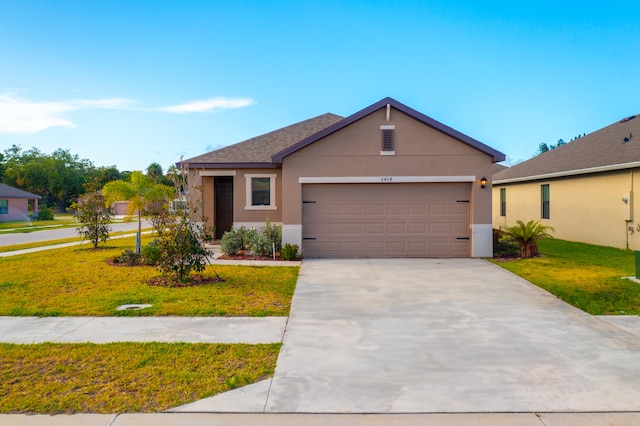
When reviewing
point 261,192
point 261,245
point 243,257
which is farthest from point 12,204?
point 261,245

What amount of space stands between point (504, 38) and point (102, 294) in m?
17.7

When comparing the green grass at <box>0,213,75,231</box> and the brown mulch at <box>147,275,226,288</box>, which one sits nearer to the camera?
Answer: the brown mulch at <box>147,275,226,288</box>

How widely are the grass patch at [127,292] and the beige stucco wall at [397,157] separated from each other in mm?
3907

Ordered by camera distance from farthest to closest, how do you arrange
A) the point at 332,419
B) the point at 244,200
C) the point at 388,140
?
the point at 244,200 < the point at 388,140 < the point at 332,419

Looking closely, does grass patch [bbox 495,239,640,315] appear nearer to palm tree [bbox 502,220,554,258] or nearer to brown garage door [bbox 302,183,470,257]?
palm tree [bbox 502,220,554,258]

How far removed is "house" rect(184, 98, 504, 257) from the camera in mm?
13656

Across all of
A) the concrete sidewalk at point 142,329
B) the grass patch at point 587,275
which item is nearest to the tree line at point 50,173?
the grass patch at point 587,275

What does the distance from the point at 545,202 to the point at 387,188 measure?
1043 cm

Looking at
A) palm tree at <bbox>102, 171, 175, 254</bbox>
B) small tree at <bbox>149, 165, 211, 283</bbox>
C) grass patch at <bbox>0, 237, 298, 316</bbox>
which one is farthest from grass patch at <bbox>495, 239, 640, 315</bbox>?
palm tree at <bbox>102, 171, 175, 254</bbox>

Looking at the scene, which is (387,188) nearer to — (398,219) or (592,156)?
(398,219)

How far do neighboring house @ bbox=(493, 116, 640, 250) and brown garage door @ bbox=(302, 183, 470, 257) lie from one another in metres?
5.91

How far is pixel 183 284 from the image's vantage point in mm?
9609

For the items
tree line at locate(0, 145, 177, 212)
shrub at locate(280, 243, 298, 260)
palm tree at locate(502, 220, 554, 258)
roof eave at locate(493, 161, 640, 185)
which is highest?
tree line at locate(0, 145, 177, 212)

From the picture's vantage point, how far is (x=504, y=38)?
17.9m
